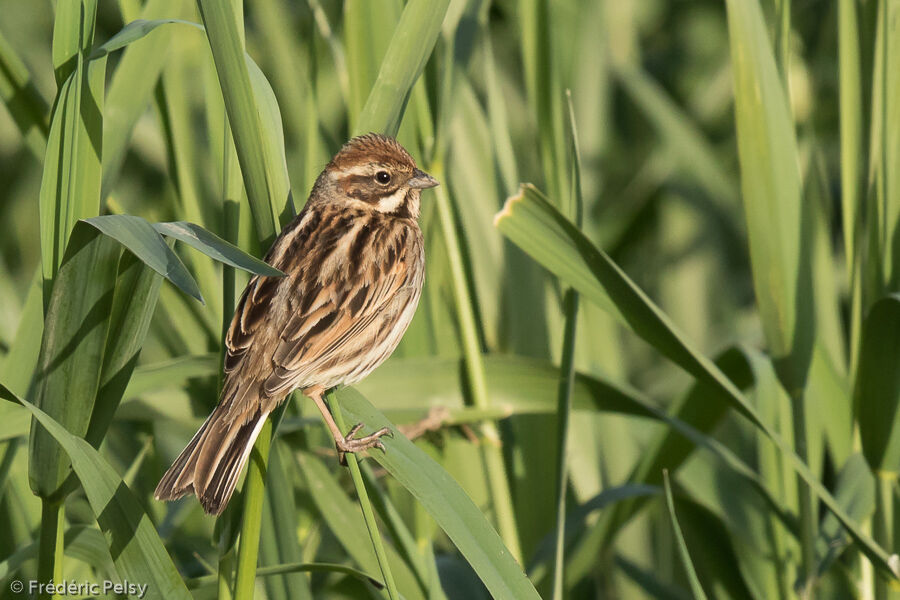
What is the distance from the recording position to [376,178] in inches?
97.4

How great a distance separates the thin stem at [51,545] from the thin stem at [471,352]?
3.46 ft

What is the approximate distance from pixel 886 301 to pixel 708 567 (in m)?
1.09

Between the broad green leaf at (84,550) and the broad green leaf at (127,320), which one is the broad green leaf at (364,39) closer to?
the broad green leaf at (127,320)

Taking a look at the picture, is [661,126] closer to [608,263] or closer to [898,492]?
[898,492]

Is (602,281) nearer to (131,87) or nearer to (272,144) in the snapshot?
(272,144)

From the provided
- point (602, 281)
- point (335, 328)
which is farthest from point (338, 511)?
point (602, 281)

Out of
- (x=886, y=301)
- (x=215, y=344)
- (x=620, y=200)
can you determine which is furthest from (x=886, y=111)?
(x=620, y=200)

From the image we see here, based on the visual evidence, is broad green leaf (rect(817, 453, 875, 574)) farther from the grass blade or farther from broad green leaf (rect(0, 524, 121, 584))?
the grass blade

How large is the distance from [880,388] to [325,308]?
47.9 inches

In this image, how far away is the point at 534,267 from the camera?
119 inches

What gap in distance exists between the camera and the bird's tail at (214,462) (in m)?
1.76

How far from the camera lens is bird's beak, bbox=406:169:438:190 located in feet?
7.92

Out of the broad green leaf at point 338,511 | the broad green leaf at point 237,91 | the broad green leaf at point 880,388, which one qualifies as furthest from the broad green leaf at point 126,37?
the broad green leaf at point 880,388

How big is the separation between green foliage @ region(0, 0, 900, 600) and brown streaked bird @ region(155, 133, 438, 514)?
0.23 ft
